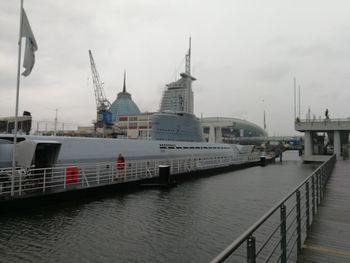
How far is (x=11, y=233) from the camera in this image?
30.2ft

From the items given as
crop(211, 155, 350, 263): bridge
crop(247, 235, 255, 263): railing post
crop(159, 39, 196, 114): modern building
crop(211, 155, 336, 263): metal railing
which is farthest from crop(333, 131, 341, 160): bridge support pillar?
crop(247, 235, 255, 263): railing post

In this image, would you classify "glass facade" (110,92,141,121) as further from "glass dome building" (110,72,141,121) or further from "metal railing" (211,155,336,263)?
"metal railing" (211,155,336,263)

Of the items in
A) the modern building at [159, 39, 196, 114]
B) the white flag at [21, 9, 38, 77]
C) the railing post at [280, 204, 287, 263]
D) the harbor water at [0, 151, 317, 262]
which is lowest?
the harbor water at [0, 151, 317, 262]

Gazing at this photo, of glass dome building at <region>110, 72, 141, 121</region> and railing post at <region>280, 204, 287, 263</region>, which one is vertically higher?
glass dome building at <region>110, 72, 141, 121</region>

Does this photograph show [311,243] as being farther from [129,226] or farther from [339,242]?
[129,226]

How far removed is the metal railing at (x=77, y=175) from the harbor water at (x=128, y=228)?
2.90 feet

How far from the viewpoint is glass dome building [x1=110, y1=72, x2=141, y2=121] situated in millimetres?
159538

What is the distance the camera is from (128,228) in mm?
9930

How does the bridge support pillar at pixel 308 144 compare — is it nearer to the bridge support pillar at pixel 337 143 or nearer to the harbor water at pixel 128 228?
the bridge support pillar at pixel 337 143

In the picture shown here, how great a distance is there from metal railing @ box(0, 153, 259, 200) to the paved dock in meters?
9.74

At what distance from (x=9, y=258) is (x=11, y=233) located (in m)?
2.11

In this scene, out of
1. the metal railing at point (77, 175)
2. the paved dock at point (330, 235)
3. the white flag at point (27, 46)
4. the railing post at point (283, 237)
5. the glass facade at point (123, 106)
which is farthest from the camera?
the glass facade at point (123, 106)

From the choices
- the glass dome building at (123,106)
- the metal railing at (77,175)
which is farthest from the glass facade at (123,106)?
the metal railing at (77,175)

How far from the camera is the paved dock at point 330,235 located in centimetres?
535
